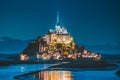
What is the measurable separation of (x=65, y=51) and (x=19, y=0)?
97 cm

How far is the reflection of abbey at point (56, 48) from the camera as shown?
18.2 ft

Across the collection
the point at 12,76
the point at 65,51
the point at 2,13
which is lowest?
the point at 12,76

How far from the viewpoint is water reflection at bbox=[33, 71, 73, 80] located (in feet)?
17.9

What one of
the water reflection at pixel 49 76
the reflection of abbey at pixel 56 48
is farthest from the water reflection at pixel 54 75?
the reflection of abbey at pixel 56 48

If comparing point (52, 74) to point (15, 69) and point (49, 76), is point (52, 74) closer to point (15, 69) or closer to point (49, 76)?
point (49, 76)

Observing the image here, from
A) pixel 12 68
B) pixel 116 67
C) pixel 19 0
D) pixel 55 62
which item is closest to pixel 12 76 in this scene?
pixel 12 68

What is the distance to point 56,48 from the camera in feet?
18.6

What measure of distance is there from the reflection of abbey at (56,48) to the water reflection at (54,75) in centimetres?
21

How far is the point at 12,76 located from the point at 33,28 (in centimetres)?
74

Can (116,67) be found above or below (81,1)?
below

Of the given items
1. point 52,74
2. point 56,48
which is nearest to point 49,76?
point 52,74

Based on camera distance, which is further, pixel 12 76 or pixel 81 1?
pixel 81 1

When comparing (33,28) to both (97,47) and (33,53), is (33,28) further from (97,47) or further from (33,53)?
(97,47)

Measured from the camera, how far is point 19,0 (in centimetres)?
570
